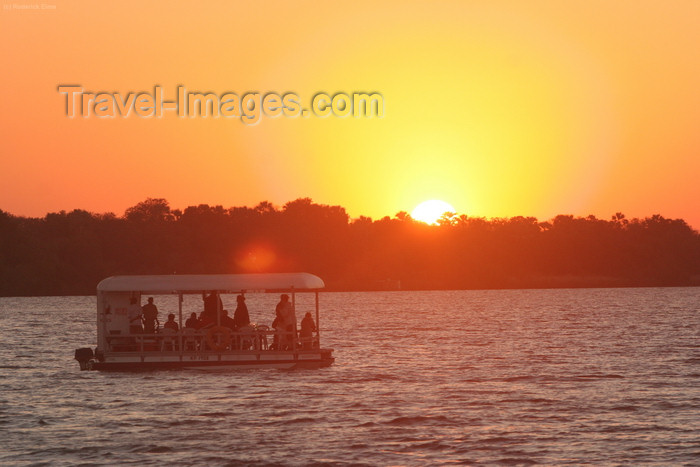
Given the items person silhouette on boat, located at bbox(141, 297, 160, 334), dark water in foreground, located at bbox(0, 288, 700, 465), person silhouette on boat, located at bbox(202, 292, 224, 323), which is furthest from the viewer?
person silhouette on boat, located at bbox(141, 297, 160, 334)

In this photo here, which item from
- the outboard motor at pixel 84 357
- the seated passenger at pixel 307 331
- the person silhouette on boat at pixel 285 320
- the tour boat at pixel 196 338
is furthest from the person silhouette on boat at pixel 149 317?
the seated passenger at pixel 307 331

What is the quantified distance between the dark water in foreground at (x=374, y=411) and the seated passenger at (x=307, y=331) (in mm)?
1363

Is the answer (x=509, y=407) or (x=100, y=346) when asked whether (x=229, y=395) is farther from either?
(x=509, y=407)

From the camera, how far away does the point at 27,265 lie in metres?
172

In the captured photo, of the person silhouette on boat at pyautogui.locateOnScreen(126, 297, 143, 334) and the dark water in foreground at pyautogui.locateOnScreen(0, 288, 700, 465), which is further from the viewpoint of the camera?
the person silhouette on boat at pyautogui.locateOnScreen(126, 297, 143, 334)

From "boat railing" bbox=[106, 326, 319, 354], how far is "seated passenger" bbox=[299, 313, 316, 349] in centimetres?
7

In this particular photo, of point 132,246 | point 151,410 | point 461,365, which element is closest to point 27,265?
point 132,246

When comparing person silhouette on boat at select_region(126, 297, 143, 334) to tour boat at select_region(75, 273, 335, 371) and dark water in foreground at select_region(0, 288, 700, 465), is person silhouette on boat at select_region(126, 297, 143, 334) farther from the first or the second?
dark water in foreground at select_region(0, 288, 700, 465)

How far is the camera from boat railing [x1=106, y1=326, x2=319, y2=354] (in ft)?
122

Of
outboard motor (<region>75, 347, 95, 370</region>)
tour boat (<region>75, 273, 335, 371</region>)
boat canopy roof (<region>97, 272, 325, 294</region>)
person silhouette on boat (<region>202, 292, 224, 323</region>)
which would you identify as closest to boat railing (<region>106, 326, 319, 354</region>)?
tour boat (<region>75, 273, 335, 371</region>)

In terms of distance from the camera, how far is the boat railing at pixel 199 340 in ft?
122

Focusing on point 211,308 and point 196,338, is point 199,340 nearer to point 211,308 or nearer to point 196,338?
point 196,338

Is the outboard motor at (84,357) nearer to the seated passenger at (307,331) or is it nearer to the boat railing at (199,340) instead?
the boat railing at (199,340)

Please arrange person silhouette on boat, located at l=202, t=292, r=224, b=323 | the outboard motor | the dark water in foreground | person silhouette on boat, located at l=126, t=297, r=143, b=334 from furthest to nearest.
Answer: the outboard motor → person silhouette on boat, located at l=126, t=297, r=143, b=334 → person silhouette on boat, located at l=202, t=292, r=224, b=323 → the dark water in foreground
